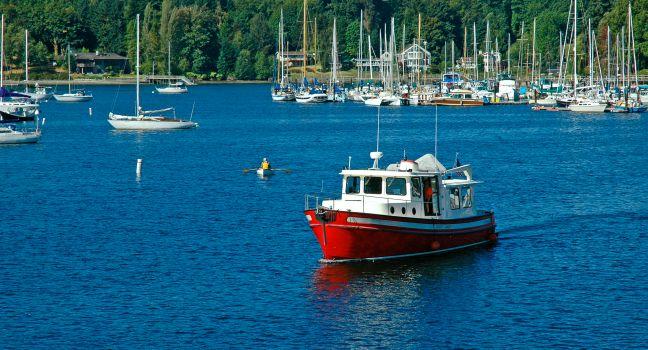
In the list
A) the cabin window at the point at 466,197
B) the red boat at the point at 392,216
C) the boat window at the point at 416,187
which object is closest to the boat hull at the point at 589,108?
the cabin window at the point at 466,197

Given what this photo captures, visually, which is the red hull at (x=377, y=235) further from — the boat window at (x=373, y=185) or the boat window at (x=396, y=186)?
the boat window at (x=373, y=185)

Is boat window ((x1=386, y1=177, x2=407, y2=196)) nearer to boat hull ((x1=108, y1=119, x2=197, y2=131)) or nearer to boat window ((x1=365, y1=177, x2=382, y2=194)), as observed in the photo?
boat window ((x1=365, y1=177, x2=382, y2=194))

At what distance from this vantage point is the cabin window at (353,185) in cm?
5666

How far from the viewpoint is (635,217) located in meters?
70.7

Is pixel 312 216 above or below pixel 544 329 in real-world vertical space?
above

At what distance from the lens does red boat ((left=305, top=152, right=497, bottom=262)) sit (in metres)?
54.3

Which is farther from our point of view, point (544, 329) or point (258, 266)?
point (258, 266)

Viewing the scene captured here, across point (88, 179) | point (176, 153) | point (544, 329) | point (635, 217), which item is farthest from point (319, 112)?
point (544, 329)

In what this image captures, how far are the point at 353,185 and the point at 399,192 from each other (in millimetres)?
2328

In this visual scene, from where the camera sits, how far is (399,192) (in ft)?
184

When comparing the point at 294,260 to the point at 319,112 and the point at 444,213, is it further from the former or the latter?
the point at 319,112

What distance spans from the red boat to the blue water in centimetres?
90

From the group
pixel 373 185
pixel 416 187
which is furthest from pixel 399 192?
pixel 373 185

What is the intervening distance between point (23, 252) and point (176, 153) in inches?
2218
